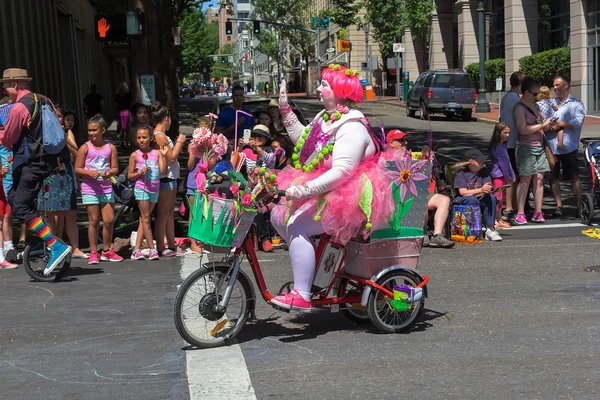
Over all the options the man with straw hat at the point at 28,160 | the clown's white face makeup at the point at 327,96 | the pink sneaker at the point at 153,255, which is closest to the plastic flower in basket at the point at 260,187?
the clown's white face makeup at the point at 327,96

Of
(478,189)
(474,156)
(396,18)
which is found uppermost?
(396,18)

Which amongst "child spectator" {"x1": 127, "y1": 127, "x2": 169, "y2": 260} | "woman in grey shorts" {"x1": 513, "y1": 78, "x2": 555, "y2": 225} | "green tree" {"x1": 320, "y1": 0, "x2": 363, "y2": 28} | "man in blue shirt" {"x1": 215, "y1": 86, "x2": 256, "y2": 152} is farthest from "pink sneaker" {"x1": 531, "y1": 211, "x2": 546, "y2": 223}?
"green tree" {"x1": 320, "y1": 0, "x2": 363, "y2": 28}

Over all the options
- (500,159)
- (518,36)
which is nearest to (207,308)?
(500,159)

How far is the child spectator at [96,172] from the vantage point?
10.1 meters

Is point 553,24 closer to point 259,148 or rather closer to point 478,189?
point 478,189

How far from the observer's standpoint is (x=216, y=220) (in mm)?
6234

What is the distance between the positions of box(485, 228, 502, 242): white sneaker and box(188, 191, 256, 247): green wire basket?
18.9 feet

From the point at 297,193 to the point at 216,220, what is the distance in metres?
0.58

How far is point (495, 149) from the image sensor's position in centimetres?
1225

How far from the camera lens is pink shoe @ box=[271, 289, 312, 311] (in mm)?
6543

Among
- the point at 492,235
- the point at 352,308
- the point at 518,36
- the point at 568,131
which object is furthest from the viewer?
the point at 518,36

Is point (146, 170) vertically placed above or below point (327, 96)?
below

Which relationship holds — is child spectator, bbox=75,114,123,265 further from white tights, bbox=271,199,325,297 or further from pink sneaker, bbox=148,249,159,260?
Result: white tights, bbox=271,199,325,297

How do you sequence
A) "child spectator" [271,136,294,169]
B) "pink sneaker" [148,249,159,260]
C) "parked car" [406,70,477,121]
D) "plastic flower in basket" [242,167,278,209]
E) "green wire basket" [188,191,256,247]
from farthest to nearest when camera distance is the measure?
"parked car" [406,70,477,121]
"child spectator" [271,136,294,169]
"pink sneaker" [148,249,159,260]
"plastic flower in basket" [242,167,278,209]
"green wire basket" [188,191,256,247]
